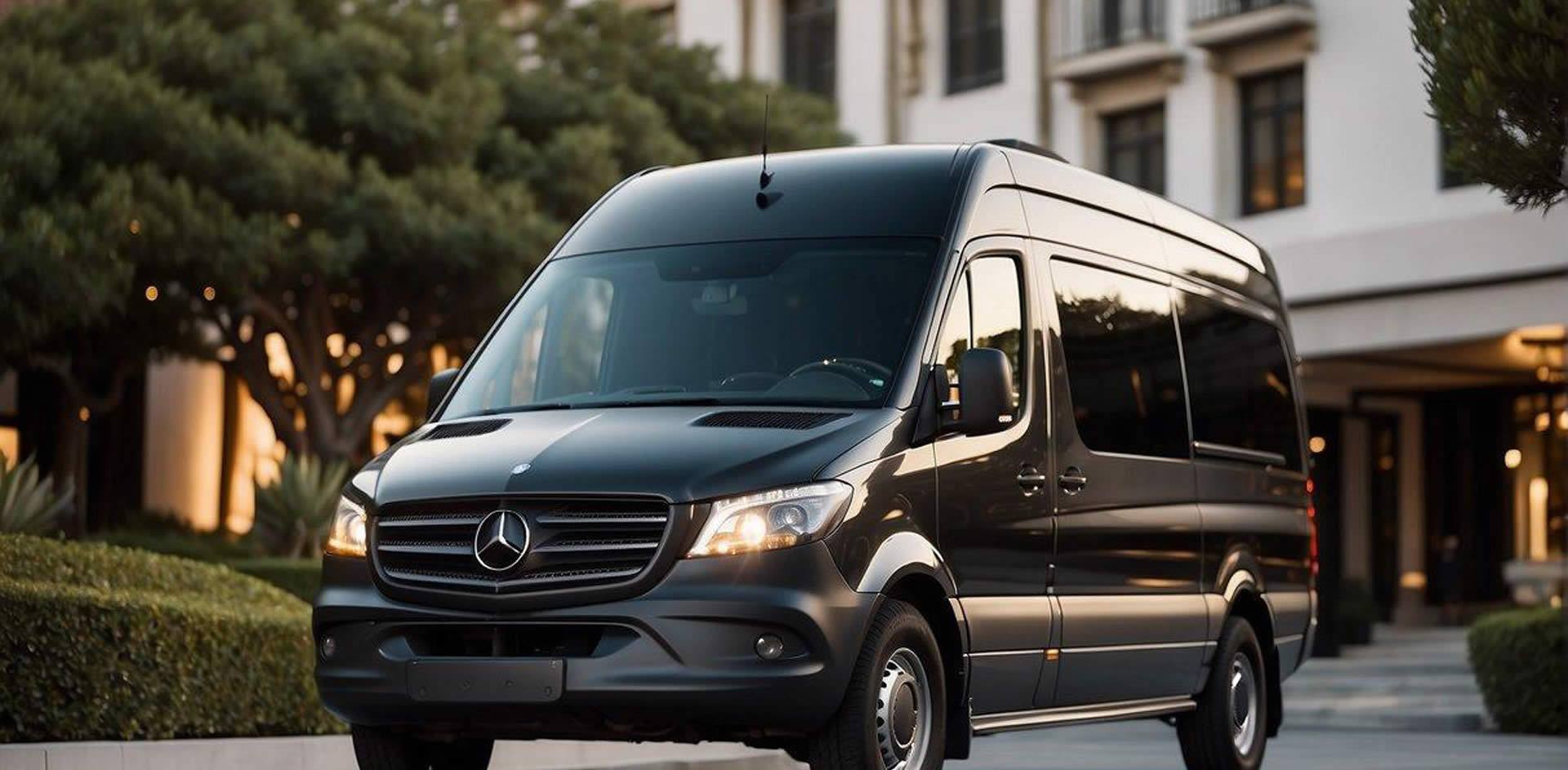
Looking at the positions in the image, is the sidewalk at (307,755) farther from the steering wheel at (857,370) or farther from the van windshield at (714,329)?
the steering wheel at (857,370)

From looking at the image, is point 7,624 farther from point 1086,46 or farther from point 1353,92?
point 1086,46

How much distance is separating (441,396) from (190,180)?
15354 millimetres

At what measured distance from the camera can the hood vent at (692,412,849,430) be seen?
830cm

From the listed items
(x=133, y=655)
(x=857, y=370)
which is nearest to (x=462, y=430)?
(x=857, y=370)

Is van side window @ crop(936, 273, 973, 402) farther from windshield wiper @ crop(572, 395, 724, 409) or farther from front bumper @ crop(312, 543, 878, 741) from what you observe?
front bumper @ crop(312, 543, 878, 741)

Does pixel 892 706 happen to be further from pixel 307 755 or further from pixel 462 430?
pixel 307 755

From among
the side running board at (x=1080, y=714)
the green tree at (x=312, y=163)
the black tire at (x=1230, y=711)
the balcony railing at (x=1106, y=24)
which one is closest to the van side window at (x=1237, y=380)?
the black tire at (x=1230, y=711)

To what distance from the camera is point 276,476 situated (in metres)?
24.0

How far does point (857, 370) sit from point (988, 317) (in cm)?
81

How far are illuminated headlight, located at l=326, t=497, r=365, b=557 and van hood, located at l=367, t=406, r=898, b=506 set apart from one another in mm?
144

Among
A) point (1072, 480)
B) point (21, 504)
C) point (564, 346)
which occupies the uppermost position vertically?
point (564, 346)

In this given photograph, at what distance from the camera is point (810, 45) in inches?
→ 1388

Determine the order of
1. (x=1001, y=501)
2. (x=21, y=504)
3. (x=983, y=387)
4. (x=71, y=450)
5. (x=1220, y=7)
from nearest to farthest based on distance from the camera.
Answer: (x=983, y=387)
(x=1001, y=501)
(x=21, y=504)
(x=1220, y=7)
(x=71, y=450)

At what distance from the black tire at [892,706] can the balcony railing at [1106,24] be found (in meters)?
22.0
